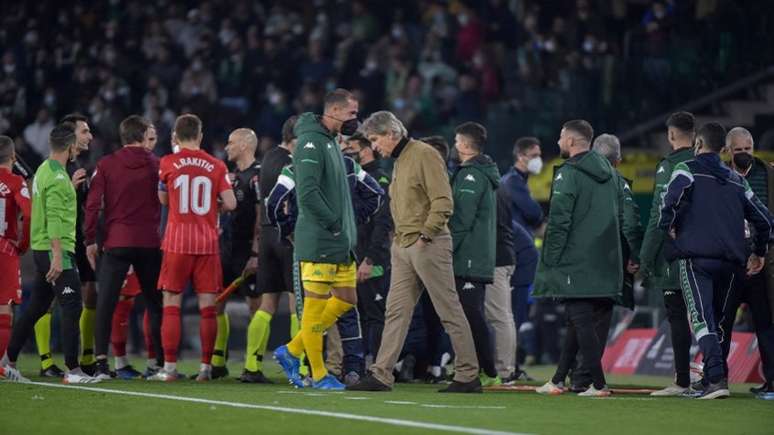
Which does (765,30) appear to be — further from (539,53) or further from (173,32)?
(173,32)

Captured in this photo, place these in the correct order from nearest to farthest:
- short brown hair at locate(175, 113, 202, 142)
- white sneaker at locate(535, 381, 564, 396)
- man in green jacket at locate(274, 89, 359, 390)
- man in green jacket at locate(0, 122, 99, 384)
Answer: man in green jacket at locate(274, 89, 359, 390) < white sneaker at locate(535, 381, 564, 396) < man in green jacket at locate(0, 122, 99, 384) < short brown hair at locate(175, 113, 202, 142)

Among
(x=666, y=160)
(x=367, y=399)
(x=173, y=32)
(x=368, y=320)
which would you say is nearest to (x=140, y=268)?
(x=368, y=320)

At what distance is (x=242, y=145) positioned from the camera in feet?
46.1

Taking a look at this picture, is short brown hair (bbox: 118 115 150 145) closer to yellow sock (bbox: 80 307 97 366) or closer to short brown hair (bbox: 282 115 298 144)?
short brown hair (bbox: 282 115 298 144)

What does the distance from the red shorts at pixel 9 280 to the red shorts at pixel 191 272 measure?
3.82ft

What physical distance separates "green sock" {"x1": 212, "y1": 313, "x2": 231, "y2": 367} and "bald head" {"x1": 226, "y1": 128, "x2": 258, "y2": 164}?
145 centimetres

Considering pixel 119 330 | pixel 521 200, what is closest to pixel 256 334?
pixel 119 330

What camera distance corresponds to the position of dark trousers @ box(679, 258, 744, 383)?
1184 centimetres

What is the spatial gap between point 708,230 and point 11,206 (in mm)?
5613

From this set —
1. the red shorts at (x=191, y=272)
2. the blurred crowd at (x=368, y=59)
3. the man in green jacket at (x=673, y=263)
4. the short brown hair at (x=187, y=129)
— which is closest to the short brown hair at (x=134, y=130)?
the short brown hair at (x=187, y=129)

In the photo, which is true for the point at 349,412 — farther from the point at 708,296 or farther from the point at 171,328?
the point at 171,328

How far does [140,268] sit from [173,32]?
16.3 m

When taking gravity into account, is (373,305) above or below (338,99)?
below

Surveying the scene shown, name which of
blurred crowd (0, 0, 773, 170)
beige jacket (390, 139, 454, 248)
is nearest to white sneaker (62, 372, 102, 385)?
beige jacket (390, 139, 454, 248)
